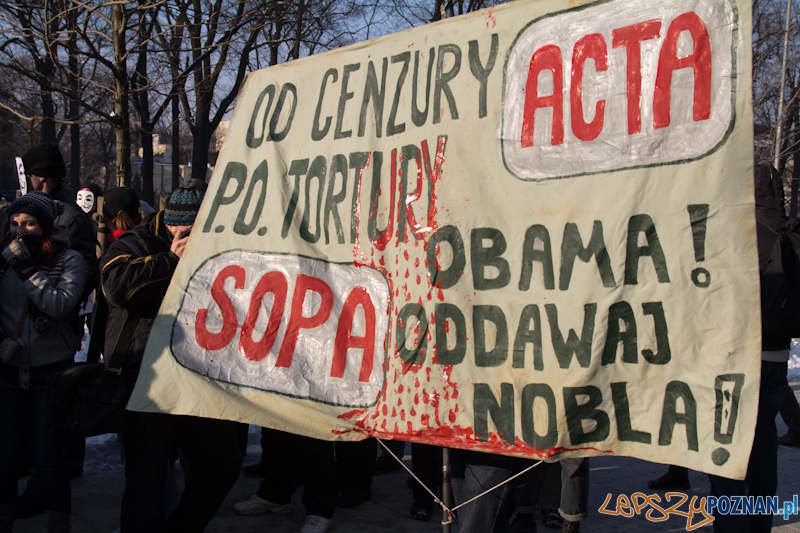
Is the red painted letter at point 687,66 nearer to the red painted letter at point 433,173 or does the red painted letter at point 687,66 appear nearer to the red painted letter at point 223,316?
the red painted letter at point 433,173

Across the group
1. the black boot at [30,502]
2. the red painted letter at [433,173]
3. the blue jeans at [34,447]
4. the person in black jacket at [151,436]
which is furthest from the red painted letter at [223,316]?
the black boot at [30,502]

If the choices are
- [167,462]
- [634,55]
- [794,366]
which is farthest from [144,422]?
[794,366]

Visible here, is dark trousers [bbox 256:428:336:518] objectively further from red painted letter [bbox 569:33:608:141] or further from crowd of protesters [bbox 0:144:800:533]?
red painted letter [bbox 569:33:608:141]

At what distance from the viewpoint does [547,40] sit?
99.5 inches

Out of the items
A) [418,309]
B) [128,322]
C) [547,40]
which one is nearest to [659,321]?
[418,309]

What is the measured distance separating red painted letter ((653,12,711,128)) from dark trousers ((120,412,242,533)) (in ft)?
7.47

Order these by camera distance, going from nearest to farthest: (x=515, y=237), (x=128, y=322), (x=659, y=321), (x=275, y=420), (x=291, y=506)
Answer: (x=659, y=321) < (x=515, y=237) < (x=275, y=420) < (x=128, y=322) < (x=291, y=506)

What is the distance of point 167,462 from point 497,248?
6.12ft

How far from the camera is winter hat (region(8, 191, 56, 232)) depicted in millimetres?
3580

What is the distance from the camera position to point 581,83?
2459 mm

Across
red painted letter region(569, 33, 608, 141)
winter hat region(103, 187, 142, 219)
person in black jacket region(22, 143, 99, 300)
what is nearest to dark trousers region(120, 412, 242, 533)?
person in black jacket region(22, 143, 99, 300)

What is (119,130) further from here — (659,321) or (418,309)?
(659,321)

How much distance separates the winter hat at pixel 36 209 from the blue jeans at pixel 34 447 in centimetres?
85

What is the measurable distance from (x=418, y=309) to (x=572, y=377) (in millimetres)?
609
